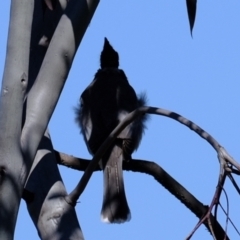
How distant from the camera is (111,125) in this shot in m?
6.58

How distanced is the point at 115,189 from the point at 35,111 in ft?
11.1

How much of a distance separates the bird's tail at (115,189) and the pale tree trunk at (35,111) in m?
2.51

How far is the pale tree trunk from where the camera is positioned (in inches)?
105

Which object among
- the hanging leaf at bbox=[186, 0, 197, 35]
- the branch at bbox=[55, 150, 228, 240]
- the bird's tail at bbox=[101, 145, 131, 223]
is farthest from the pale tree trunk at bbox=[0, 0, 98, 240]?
the bird's tail at bbox=[101, 145, 131, 223]

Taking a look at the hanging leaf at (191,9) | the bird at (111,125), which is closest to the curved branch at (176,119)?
the hanging leaf at (191,9)

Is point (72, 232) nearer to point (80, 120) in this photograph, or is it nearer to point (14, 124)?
point (14, 124)

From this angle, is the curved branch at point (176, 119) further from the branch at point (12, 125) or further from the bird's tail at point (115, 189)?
the bird's tail at point (115, 189)

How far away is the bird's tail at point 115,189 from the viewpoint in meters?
6.11

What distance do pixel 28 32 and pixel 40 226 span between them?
0.89 metres

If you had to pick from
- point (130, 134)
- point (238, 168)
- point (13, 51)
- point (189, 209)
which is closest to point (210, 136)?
point (238, 168)

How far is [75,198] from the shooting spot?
3410 millimetres

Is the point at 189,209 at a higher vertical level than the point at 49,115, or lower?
lower

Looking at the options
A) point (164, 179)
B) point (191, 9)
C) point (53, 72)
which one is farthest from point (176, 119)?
point (164, 179)

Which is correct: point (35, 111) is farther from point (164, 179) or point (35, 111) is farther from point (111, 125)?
point (111, 125)
